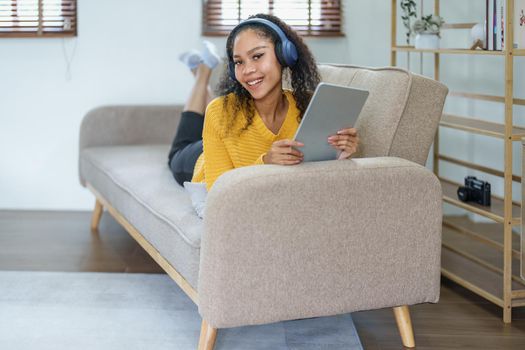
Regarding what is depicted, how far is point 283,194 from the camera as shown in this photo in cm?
202

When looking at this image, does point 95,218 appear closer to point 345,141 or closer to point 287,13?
point 287,13

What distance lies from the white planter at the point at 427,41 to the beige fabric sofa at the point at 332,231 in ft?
2.86

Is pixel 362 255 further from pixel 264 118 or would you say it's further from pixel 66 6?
pixel 66 6

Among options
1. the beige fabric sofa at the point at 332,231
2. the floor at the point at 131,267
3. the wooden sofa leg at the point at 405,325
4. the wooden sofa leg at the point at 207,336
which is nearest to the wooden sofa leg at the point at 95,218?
the floor at the point at 131,267

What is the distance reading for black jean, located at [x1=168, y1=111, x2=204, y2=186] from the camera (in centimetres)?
300

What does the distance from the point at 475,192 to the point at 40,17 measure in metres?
2.45

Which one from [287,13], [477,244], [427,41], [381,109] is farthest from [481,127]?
[287,13]

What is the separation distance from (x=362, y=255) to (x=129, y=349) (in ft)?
2.43

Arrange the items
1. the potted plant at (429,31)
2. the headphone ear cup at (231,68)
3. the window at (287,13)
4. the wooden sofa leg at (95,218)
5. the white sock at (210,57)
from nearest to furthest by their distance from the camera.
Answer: the headphone ear cup at (231,68) → the potted plant at (429,31) → the white sock at (210,57) → the wooden sofa leg at (95,218) → the window at (287,13)

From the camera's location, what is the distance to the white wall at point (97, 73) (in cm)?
421

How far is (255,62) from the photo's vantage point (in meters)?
2.30

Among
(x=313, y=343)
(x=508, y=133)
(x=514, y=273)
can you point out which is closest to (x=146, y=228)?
(x=313, y=343)

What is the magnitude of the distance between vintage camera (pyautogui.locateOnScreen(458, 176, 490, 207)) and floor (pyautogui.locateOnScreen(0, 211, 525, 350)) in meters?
0.33

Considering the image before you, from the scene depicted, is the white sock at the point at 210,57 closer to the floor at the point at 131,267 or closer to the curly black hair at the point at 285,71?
the floor at the point at 131,267
